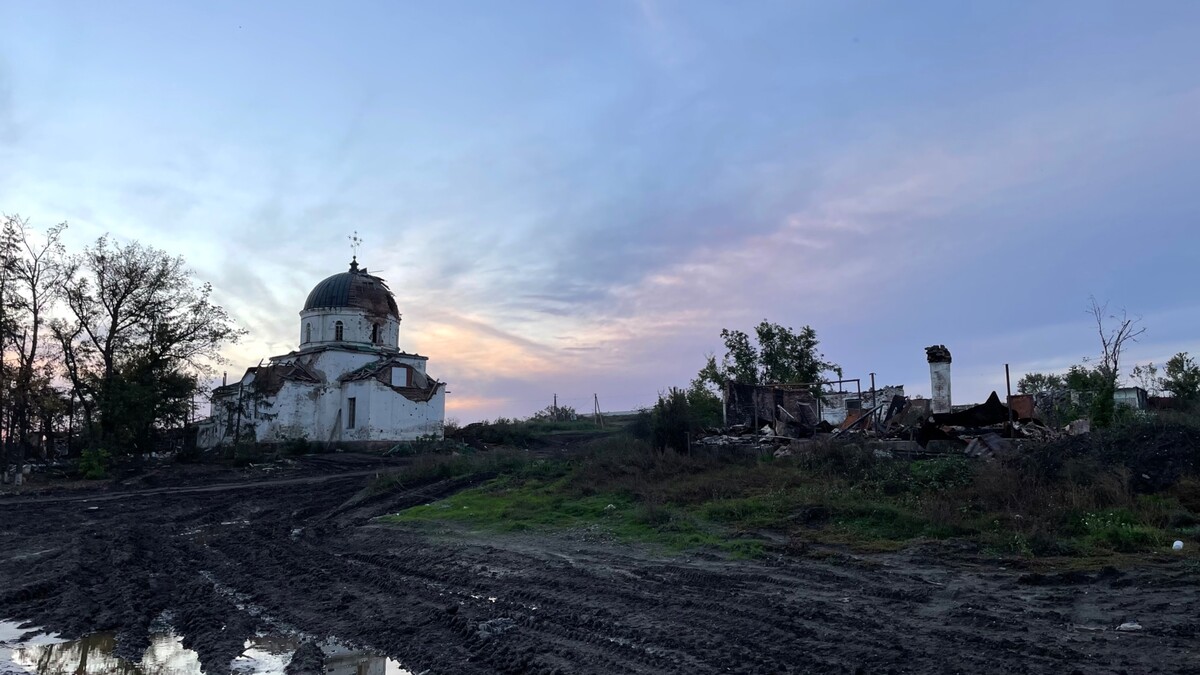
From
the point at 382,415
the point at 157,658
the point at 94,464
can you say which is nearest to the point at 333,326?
the point at 382,415

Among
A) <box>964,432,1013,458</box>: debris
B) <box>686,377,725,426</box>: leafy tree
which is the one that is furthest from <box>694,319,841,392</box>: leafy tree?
<box>964,432,1013,458</box>: debris

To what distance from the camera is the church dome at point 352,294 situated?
156 feet

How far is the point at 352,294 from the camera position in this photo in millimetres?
47625

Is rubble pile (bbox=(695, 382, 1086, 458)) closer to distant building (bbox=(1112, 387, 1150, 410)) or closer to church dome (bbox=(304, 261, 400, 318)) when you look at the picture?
distant building (bbox=(1112, 387, 1150, 410))

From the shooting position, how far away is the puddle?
6.71 m

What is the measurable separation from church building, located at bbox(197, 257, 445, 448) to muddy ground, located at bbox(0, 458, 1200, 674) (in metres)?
29.5

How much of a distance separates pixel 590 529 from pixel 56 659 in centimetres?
849

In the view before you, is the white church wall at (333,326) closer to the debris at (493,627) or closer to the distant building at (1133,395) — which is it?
the distant building at (1133,395)

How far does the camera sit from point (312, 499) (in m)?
22.6

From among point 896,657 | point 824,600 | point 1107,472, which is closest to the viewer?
point 896,657

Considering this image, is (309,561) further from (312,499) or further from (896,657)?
(312,499)

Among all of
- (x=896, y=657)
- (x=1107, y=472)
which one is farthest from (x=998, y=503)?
(x=896, y=657)

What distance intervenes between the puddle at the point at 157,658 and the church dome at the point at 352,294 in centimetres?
4088

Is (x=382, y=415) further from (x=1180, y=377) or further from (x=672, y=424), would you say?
(x=1180, y=377)
